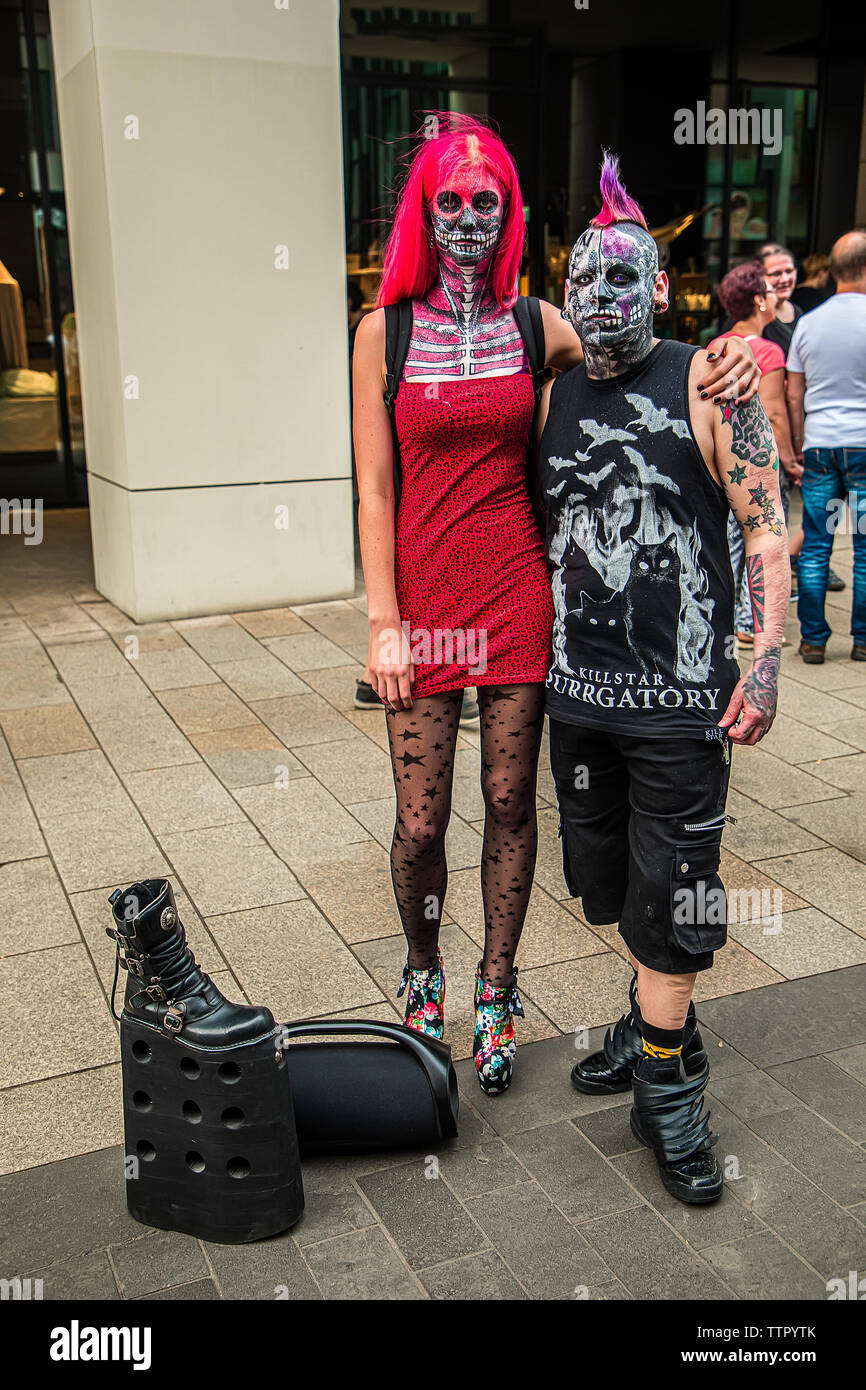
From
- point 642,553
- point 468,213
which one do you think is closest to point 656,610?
point 642,553

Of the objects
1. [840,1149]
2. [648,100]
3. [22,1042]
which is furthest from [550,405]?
[648,100]

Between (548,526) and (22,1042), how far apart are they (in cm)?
189

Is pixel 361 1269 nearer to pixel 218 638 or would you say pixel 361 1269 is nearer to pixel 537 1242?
pixel 537 1242

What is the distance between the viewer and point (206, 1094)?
7.63 ft

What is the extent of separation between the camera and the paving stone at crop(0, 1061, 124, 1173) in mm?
2756

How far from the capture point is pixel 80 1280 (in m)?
2.33

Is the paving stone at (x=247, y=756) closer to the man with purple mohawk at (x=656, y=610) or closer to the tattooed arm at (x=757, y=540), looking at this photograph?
the man with purple mohawk at (x=656, y=610)

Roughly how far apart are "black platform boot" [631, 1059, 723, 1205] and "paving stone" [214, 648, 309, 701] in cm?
370

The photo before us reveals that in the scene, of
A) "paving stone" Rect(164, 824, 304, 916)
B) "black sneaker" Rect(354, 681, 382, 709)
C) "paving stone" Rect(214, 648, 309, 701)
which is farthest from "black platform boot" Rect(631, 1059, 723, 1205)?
"paving stone" Rect(214, 648, 309, 701)

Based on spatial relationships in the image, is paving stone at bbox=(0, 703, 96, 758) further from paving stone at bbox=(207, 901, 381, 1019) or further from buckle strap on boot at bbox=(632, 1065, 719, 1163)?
buckle strap on boot at bbox=(632, 1065, 719, 1163)

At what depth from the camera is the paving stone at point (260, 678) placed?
19.9ft

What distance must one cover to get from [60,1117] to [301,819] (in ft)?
5.94

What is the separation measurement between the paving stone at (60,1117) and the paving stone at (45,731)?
2487 millimetres
